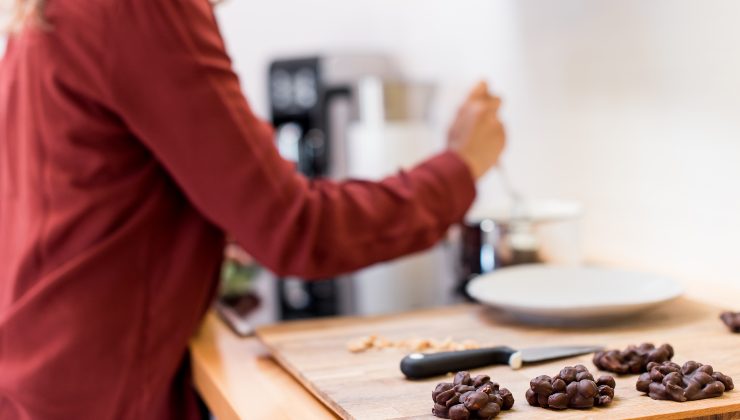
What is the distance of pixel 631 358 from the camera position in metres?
0.82

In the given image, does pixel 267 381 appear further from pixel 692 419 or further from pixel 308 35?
pixel 308 35

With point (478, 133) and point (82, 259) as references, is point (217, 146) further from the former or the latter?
point (478, 133)

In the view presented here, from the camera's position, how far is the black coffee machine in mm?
1978

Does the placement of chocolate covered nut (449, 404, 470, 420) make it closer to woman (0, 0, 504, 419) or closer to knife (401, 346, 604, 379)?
knife (401, 346, 604, 379)

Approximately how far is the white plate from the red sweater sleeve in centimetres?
19

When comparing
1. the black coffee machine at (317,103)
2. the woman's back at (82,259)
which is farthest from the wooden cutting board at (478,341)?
the black coffee machine at (317,103)

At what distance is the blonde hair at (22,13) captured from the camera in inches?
38.1

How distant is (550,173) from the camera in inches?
60.7

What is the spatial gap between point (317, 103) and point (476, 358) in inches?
48.8

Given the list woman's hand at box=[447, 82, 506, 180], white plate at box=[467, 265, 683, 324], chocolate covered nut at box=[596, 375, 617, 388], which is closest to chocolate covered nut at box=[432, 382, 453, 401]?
chocolate covered nut at box=[596, 375, 617, 388]

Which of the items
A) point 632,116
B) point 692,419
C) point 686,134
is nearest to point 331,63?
point 632,116

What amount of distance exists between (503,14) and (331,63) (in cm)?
46

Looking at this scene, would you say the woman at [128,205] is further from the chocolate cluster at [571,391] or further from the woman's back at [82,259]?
the chocolate cluster at [571,391]

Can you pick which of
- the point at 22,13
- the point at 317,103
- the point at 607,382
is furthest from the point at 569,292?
the point at 317,103
